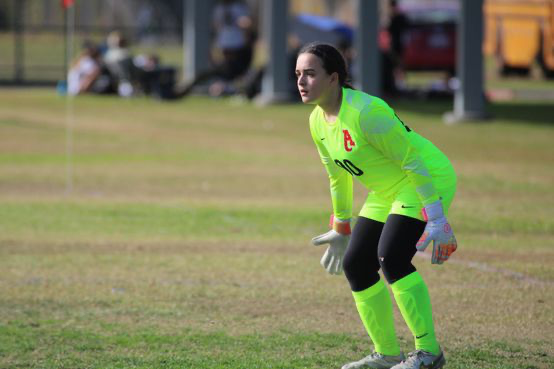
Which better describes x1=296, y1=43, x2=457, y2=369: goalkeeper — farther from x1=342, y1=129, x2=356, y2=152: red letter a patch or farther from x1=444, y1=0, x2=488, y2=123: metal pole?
x1=444, y1=0, x2=488, y2=123: metal pole

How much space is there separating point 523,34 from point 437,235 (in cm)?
3148

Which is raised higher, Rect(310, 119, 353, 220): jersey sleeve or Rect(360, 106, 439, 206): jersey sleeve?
Rect(360, 106, 439, 206): jersey sleeve

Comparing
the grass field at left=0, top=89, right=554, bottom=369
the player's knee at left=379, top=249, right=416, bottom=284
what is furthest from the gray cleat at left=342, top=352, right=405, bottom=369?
the player's knee at left=379, top=249, right=416, bottom=284

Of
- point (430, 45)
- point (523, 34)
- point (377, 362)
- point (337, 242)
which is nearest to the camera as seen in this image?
point (377, 362)

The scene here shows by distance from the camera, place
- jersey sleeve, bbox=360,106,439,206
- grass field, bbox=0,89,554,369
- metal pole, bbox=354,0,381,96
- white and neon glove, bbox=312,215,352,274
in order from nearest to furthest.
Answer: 1. jersey sleeve, bbox=360,106,439,206
2. white and neon glove, bbox=312,215,352,274
3. grass field, bbox=0,89,554,369
4. metal pole, bbox=354,0,381,96

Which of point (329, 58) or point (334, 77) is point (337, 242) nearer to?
point (334, 77)

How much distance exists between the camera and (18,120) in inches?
965

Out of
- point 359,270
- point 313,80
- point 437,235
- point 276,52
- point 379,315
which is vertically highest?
point 276,52

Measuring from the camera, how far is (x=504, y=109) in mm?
26719

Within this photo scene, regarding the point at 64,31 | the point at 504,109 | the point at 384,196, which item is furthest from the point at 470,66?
the point at 64,31

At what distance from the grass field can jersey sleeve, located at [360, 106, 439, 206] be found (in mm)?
1333

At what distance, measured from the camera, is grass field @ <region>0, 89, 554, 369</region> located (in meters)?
7.16

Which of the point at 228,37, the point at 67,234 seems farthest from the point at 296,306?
the point at 228,37

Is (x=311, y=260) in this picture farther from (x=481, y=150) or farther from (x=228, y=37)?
(x=228, y=37)
